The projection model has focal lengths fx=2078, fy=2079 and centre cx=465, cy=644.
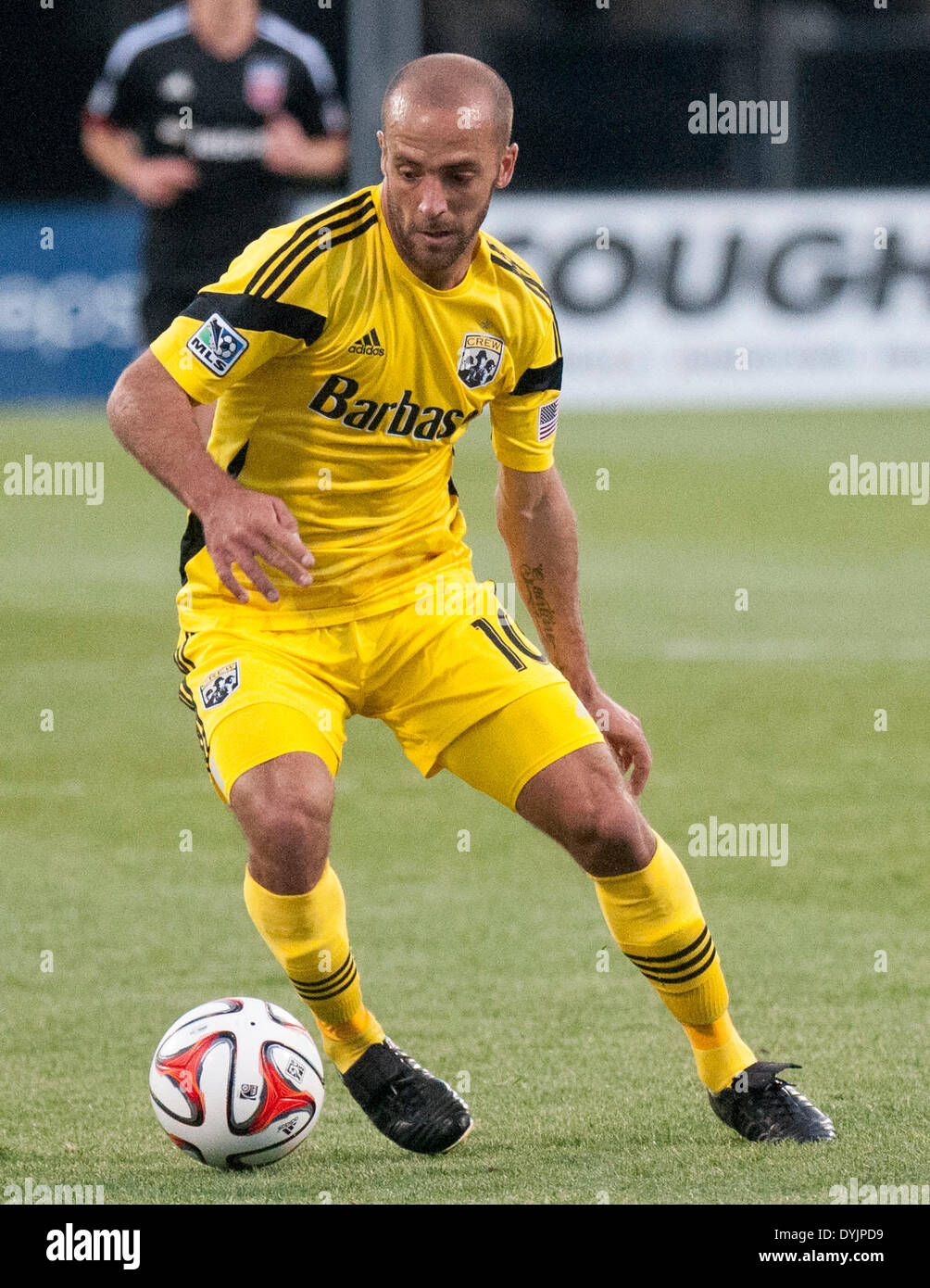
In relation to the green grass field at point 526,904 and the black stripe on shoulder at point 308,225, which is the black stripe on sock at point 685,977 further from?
the black stripe on shoulder at point 308,225

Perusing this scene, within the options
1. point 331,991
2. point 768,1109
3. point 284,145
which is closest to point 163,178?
point 284,145

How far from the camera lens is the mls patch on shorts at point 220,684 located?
4.28 meters

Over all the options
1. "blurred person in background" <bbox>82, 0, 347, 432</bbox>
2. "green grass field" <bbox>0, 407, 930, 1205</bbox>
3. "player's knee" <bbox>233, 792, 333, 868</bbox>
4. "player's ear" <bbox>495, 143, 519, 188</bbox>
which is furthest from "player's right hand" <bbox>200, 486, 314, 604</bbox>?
"blurred person in background" <bbox>82, 0, 347, 432</bbox>

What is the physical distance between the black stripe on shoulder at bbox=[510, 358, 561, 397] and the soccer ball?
4.70 feet

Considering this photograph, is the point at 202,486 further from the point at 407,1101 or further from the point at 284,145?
the point at 284,145

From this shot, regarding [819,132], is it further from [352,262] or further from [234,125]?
[352,262]

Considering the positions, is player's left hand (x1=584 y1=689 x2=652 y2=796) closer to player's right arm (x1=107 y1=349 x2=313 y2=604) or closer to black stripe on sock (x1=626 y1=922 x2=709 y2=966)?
black stripe on sock (x1=626 y1=922 x2=709 y2=966)

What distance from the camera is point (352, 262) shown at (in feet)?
A: 13.8

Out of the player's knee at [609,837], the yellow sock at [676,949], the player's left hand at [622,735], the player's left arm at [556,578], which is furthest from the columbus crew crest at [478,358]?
the yellow sock at [676,949]

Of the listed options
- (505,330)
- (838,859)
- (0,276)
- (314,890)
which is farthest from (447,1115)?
(0,276)

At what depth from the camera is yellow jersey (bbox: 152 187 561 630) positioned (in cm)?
413

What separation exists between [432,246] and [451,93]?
1.00 feet

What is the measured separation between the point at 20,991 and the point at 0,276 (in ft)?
45.2

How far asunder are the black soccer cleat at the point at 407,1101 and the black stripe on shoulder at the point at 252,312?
5.00 feet
